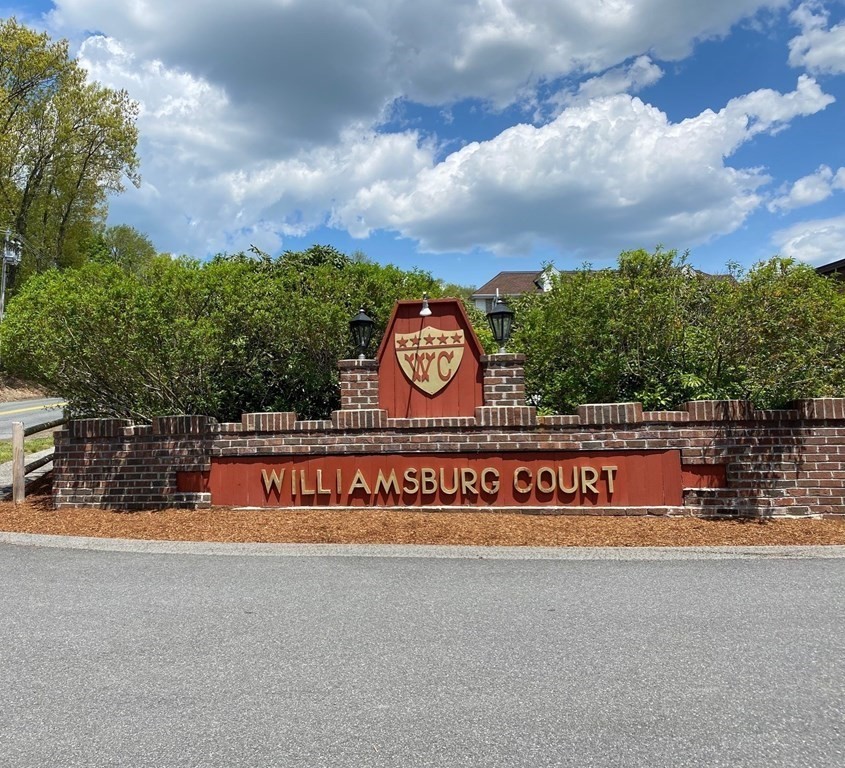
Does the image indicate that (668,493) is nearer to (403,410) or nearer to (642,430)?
(642,430)

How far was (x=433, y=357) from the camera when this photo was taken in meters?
8.75

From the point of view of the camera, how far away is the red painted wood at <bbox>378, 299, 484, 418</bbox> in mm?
8648

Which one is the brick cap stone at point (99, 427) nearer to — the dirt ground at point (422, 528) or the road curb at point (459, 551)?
the dirt ground at point (422, 528)

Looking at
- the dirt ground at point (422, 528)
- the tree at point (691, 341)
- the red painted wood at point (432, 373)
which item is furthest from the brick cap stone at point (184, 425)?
the tree at point (691, 341)

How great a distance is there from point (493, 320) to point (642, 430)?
249 cm

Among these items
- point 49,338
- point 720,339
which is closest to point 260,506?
point 49,338

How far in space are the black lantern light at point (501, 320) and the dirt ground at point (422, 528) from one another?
250 cm

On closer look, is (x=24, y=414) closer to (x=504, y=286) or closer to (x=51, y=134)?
(x=51, y=134)

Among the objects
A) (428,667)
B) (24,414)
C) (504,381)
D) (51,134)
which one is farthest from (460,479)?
(51,134)

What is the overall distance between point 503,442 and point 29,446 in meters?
12.0

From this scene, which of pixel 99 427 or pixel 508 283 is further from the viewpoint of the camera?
pixel 508 283

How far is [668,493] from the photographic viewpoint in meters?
8.11

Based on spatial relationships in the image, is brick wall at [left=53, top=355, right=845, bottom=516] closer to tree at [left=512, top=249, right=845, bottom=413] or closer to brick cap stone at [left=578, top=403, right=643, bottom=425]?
brick cap stone at [left=578, top=403, right=643, bottom=425]

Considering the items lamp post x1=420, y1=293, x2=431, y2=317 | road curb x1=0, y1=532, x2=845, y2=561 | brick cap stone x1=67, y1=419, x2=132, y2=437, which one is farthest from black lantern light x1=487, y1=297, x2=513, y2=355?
brick cap stone x1=67, y1=419, x2=132, y2=437
